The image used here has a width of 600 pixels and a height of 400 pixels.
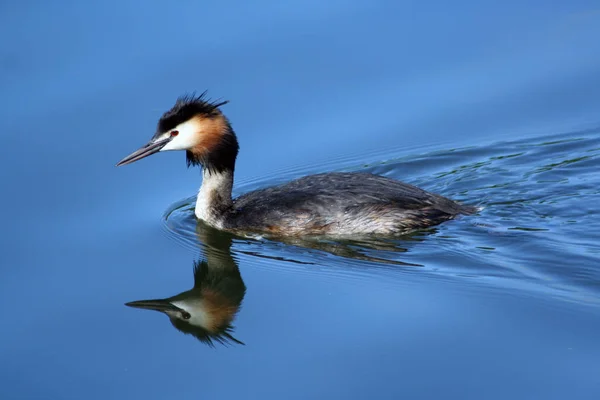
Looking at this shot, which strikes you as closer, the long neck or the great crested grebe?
the great crested grebe

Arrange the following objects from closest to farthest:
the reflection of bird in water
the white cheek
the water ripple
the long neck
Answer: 1. the reflection of bird in water
2. the water ripple
3. the white cheek
4. the long neck

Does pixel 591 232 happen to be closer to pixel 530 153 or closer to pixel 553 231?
Answer: pixel 553 231

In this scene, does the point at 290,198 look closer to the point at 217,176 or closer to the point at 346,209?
the point at 346,209

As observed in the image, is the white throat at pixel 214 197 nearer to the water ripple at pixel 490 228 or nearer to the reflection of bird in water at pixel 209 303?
the water ripple at pixel 490 228

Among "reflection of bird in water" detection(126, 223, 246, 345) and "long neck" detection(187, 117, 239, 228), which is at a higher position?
"long neck" detection(187, 117, 239, 228)

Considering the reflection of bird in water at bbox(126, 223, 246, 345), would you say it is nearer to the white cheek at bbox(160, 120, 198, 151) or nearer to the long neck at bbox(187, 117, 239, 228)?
the long neck at bbox(187, 117, 239, 228)

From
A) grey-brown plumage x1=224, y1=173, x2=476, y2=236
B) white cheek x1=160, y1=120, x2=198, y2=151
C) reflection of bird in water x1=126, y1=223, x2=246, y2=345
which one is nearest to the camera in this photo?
reflection of bird in water x1=126, y1=223, x2=246, y2=345

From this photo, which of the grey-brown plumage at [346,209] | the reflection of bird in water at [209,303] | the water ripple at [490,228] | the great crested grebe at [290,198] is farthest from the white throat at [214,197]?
the reflection of bird in water at [209,303]

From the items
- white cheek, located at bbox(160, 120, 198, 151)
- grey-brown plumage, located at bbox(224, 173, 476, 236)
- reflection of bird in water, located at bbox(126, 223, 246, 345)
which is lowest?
reflection of bird in water, located at bbox(126, 223, 246, 345)

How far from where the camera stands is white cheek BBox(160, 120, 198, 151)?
10277 mm

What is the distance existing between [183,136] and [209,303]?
7.09 feet

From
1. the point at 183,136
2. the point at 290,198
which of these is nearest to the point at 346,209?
the point at 290,198

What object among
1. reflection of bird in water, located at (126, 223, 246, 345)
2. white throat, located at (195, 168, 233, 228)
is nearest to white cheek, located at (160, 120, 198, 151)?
white throat, located at (195, 168, 233, 228)

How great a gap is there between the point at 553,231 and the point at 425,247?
4.01ft
